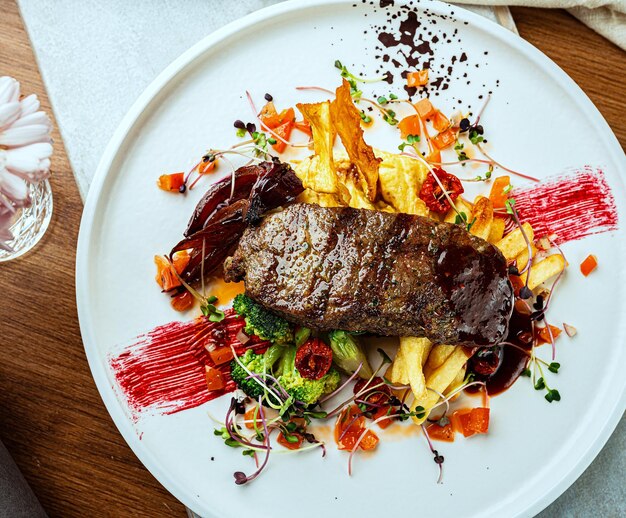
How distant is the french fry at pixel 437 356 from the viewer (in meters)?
3.77

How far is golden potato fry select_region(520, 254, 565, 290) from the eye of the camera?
12.6 feet

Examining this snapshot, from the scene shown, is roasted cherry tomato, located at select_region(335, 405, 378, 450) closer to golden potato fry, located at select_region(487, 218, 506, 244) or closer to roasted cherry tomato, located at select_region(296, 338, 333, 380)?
roasted cherry tomato, located at select_region(296, 338, 333, 380)

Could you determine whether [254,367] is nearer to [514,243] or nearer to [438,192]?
[438,192]

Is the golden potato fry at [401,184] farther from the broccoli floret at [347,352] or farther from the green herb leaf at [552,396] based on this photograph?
the green herb leaf at [552,396]

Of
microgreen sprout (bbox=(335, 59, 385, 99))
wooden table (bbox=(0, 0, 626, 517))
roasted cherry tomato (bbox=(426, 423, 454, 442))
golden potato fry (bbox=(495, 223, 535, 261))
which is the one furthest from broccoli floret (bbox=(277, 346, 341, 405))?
microgreen sprout (bbox=(335, 59, 385, 99))

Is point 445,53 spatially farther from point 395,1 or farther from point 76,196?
point 76,196

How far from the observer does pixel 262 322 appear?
146 inches

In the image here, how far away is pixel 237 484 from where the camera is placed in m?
3.94

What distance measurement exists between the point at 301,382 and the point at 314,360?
16 cm

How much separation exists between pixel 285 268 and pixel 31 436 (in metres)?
2.06

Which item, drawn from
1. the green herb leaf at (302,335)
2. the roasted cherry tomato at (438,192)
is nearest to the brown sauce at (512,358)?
the roasted cherry tomato at (438,192)

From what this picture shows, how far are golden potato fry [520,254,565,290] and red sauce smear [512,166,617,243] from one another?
0.21 m

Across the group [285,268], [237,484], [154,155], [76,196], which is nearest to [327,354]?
[285,268]

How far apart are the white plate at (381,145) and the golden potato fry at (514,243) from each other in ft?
1.17
